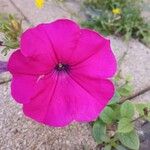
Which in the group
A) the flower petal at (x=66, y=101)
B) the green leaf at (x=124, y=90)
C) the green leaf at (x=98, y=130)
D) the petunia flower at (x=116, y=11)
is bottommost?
the petunia flower at (x=116, y=11)

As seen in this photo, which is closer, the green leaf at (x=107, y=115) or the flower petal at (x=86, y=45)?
the flower petal at (x=86, y=45)

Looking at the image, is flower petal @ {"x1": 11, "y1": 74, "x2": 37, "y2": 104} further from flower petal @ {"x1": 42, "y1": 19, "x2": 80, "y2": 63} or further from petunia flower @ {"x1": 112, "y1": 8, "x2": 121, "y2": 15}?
petunia flower @ {"x1": 112, "y1": 8, "x2": 121, "y2": 15}

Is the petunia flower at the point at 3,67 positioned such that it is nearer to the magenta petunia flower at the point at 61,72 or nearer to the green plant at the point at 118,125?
the magenta petunia flower at the point at 61,72

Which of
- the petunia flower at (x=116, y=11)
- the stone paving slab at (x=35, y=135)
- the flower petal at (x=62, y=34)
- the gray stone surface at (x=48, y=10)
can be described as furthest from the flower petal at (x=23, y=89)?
the petunia flower at (x=116, y=11)

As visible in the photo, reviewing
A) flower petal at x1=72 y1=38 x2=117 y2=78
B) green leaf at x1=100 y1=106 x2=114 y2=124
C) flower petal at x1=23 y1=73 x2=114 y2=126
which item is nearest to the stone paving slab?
green leaf at x1=100 y1=106 x2=114 y2=124

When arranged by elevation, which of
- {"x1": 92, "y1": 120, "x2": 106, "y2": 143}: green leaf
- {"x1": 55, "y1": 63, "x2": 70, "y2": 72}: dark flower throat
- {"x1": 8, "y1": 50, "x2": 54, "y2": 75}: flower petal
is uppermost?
{"x1": 8, "y1": 50, "x2": 54, "y2": 75}: flower petal

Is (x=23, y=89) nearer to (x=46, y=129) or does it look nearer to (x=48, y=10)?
(x=46, y=129)
